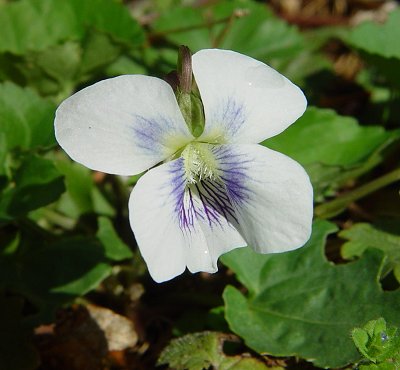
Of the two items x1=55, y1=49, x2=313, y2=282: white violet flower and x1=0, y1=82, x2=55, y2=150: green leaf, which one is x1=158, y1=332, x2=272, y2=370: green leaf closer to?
x1=55, y1=49, x2=313, y2=282: white violet flower

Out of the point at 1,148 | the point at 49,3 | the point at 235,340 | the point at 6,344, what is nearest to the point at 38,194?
the point at 1,148

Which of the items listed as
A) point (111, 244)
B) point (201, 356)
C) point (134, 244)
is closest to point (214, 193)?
point (201, 356)

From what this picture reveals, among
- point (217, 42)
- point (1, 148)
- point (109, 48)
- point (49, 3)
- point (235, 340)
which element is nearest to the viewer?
point (235, 340)

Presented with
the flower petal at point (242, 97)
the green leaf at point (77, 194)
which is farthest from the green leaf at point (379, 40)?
the flower petal at point (242, 97)

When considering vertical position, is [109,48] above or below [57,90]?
above

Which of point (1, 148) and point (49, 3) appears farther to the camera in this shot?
point (49, 3)

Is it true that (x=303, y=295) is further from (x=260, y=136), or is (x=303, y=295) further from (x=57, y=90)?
(x=57, y=90)

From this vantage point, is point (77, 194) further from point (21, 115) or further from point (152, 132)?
point (152, 132)
